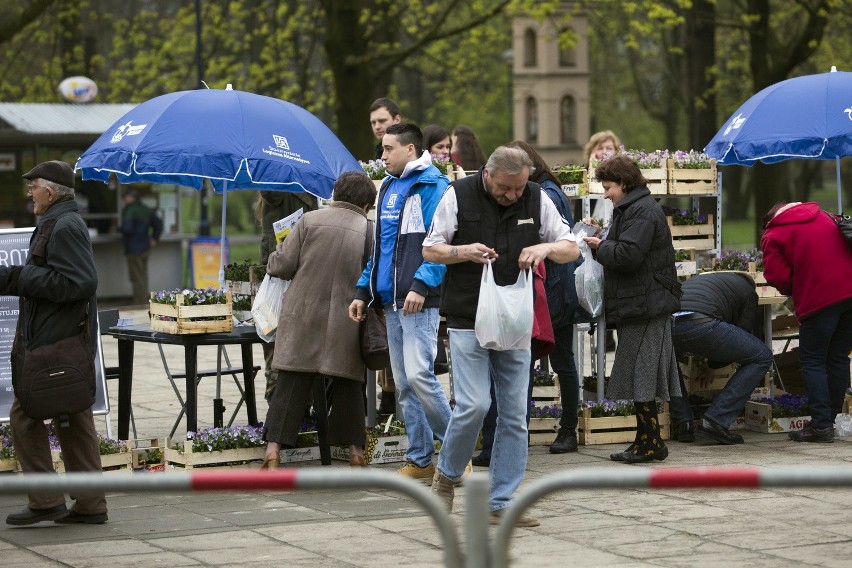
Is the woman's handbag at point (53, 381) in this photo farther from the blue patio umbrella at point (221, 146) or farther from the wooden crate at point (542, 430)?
the wooden crate at point (542, 430)

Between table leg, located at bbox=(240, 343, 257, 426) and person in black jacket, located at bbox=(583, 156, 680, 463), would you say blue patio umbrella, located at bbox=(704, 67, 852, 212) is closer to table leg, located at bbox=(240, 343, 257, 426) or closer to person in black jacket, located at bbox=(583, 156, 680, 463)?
person in black jacket, located at bbox=(583, 156, 680, 463)

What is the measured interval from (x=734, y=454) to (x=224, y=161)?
149 inches

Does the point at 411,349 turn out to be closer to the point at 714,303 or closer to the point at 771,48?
the point at 714,303

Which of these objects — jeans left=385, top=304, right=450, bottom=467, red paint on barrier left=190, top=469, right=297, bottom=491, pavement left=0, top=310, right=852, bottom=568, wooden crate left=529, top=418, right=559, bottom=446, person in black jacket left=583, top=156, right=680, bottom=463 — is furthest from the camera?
wooden crate left=529, top=418, right=559, bottom=446

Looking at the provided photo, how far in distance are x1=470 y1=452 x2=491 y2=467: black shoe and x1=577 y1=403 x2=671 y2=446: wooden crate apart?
982mm

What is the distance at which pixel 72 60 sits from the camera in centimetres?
3052

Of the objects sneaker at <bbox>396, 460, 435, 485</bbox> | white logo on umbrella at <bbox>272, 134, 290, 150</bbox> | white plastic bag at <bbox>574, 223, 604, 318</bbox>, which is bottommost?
sneaker at <bbox>396, 460, 435, 485</bbox>

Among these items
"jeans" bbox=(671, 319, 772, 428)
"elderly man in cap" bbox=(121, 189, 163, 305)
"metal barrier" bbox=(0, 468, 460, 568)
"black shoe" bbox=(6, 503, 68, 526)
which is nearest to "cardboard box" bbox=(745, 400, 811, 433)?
"jeans" bbox=(671, 319, 772, 428)

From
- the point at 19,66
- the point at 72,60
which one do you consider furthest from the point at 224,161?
the point at 19,66

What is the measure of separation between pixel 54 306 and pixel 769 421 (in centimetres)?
A: 530

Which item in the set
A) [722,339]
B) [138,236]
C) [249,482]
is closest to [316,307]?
[722,339]

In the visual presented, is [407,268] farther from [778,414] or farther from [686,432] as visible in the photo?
[778,414]

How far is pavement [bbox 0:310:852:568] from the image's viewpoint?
639cm

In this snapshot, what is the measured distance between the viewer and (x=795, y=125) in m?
9.96
